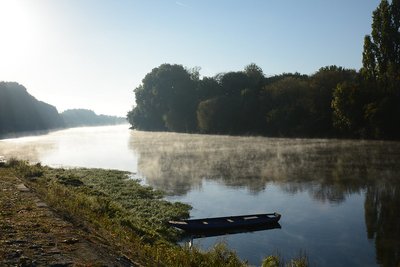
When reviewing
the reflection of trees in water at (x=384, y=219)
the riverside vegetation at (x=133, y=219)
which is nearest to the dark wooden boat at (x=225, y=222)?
the riverside vegetation at (x=133, y=219)

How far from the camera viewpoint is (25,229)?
15391mm

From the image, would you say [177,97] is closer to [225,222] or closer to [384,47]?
[384,47]

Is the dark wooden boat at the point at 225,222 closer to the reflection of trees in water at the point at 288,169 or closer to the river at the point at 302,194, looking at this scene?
the river at the point at 302,194

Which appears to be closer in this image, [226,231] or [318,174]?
[226,231]

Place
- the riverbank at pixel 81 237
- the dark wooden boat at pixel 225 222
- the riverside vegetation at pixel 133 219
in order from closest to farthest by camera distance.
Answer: the riverbank at pixel 81 237, the riverside vegetation at pixel 133 219, the dark wooden boat at pixel 225 222

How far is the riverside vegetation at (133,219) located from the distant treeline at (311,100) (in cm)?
5968

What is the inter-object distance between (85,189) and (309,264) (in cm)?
2576

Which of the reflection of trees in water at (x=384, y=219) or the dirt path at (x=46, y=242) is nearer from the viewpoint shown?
the dirt path at (x=46, y=242)

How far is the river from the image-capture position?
22.5 metres

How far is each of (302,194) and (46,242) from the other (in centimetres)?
2863

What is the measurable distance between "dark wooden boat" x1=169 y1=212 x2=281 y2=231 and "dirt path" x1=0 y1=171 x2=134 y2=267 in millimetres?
9734

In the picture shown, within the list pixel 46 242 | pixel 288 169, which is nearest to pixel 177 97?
pixel 288 169

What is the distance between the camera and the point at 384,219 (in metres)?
27.3

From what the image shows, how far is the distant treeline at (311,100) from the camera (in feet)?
265
